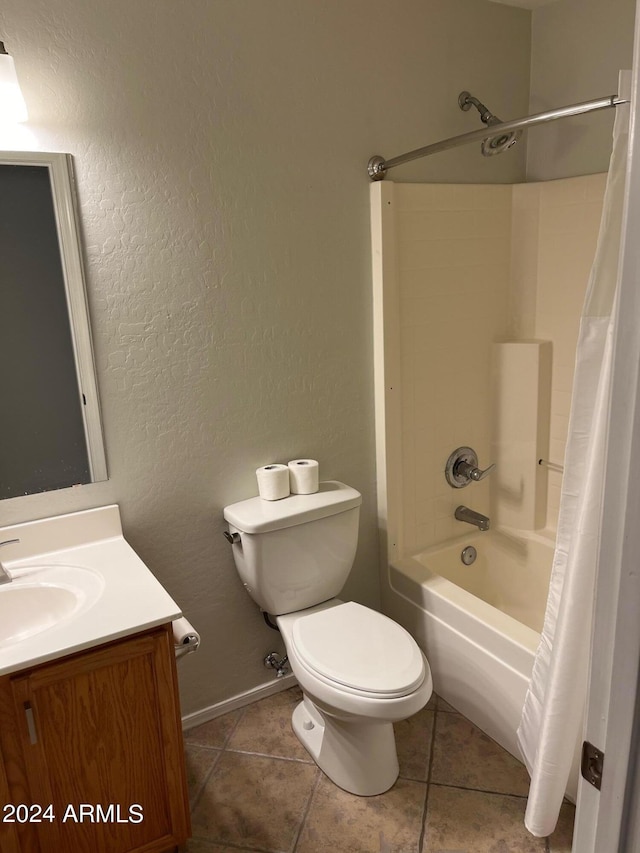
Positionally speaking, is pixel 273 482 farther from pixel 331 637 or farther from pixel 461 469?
pixel 461 469

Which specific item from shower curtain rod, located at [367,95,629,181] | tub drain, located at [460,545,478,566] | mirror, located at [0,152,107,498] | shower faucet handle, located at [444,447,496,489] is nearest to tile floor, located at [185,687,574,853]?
tub drain, located at [460,545,478,566]

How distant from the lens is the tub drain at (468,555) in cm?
265

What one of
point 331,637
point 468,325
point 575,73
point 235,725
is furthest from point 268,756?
point 575,73

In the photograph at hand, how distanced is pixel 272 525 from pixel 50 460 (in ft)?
2.15

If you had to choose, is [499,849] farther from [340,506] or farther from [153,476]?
[153,476]

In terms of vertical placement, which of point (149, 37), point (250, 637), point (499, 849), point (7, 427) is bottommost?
point (499, 849)

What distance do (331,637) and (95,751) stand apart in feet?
2.32

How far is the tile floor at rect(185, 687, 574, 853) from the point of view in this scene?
1.80 meters

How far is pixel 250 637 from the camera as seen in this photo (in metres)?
2.31

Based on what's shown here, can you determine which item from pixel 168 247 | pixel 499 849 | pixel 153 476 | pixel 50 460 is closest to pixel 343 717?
pixel 499 849

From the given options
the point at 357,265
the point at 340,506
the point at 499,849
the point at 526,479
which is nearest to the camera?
the point at 499,849

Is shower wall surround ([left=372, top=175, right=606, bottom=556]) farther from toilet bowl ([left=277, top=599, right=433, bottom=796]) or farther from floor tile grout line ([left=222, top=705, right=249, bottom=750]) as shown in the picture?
floor tile grout line ([left=222, top=705, right=249, bottom=750])

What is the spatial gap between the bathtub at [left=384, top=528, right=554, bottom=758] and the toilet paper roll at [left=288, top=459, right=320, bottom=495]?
1.71ft

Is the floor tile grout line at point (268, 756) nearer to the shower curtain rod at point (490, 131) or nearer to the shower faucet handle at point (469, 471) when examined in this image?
the shower faucet handle at point (469, 471)
